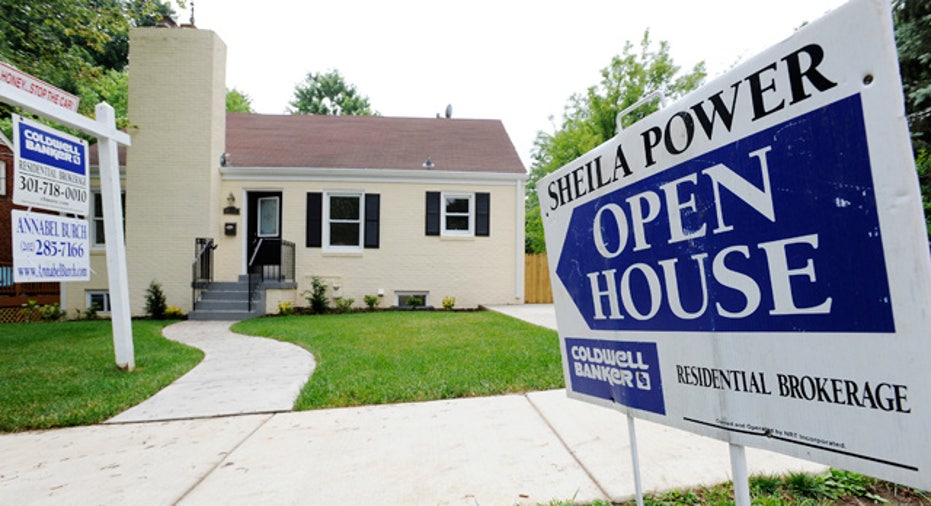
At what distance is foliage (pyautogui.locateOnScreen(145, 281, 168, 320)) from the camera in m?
10.7

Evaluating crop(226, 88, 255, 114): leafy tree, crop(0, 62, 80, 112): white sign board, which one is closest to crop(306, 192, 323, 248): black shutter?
crop(0, 62, 80, 112): white sign board

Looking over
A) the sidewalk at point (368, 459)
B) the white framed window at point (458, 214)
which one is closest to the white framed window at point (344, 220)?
the white framed window at point (458, 214)

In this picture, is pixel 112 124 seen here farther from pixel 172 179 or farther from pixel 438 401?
pixel 172 179

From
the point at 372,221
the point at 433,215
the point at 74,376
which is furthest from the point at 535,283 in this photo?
the point at 74,376

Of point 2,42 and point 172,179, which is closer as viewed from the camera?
point 2,42

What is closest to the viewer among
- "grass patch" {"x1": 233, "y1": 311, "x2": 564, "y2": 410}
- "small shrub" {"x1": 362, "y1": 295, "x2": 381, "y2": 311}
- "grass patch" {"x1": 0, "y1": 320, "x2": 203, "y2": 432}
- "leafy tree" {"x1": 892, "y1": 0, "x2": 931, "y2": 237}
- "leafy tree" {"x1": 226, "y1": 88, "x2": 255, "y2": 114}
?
"grass patch" {"x1": 0, "y1": 320, "x2": 203, "y2": 432}

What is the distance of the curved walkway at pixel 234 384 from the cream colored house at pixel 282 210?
500cm

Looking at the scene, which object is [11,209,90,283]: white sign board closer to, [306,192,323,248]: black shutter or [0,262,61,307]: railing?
[306,192,323,248]: black shutter

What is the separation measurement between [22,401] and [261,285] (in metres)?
7.35

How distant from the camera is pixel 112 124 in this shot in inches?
204

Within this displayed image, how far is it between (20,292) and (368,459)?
50.1ft

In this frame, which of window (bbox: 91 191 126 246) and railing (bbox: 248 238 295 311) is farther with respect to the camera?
window (bbox: 91 191 126 246)

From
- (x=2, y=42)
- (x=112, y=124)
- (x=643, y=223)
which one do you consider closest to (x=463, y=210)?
(x=112, y=124)

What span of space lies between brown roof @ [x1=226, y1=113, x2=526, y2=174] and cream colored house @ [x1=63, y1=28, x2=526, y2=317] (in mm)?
78
